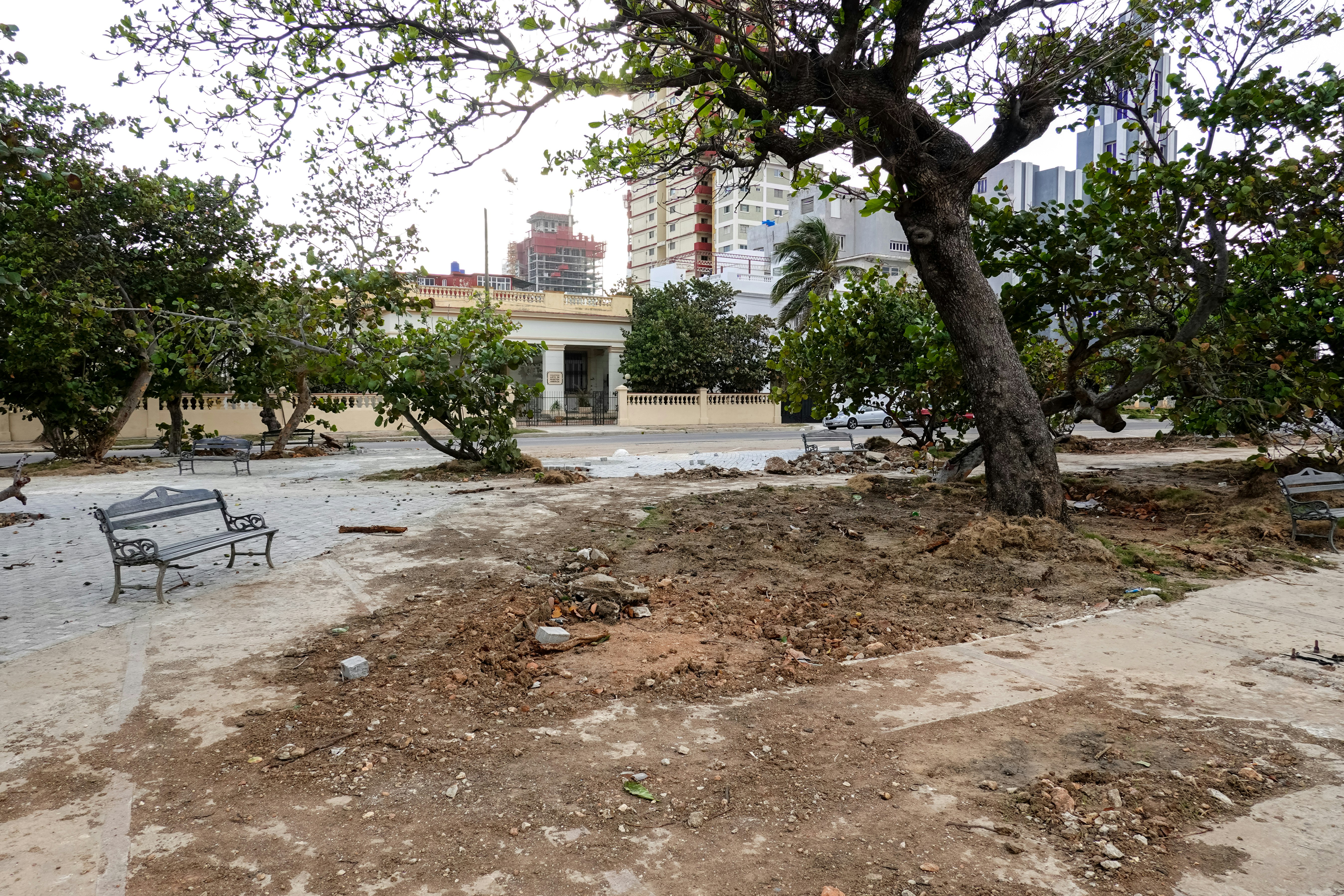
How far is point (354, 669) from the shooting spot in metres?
4.50

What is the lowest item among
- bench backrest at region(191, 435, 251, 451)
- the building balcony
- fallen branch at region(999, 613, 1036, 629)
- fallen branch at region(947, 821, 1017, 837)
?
fallen branch at region(947, 821, 1017, 837)

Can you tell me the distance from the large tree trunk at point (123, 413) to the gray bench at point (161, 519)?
12102 millimetres

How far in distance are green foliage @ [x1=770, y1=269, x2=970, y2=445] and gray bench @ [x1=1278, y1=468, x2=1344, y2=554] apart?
4.56 metres

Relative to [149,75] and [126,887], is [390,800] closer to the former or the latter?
[126,887]

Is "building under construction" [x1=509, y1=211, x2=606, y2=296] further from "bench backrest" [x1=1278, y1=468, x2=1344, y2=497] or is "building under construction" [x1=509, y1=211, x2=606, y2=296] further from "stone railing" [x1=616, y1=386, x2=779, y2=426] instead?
"bench backrest" [x1=1278, y1=468, x2=1344, y2=497]

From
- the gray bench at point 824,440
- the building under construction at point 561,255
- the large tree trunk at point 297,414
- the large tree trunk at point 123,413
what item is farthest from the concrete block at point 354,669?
the building under construction at point 561,255

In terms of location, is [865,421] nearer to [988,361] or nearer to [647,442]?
[647,442]

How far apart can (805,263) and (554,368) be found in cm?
1267

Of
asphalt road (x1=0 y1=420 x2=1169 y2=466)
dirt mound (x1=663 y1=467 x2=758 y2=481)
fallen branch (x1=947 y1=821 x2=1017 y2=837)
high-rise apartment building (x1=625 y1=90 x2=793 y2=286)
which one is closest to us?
fallen branch (x1=947 y1=821 x2=1017 y2=837)

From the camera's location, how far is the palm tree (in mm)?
33531

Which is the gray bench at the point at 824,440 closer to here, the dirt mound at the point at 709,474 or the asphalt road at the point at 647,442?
the asphalt road at the point at 647,442

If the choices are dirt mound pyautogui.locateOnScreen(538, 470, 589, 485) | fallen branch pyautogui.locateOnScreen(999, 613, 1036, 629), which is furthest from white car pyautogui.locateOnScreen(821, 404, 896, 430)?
fallen branch pyautogui.locateOnScreen(999, 613, 1036, 629)

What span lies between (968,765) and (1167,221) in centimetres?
847

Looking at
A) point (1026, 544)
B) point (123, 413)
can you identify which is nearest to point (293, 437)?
point (123, 413)
